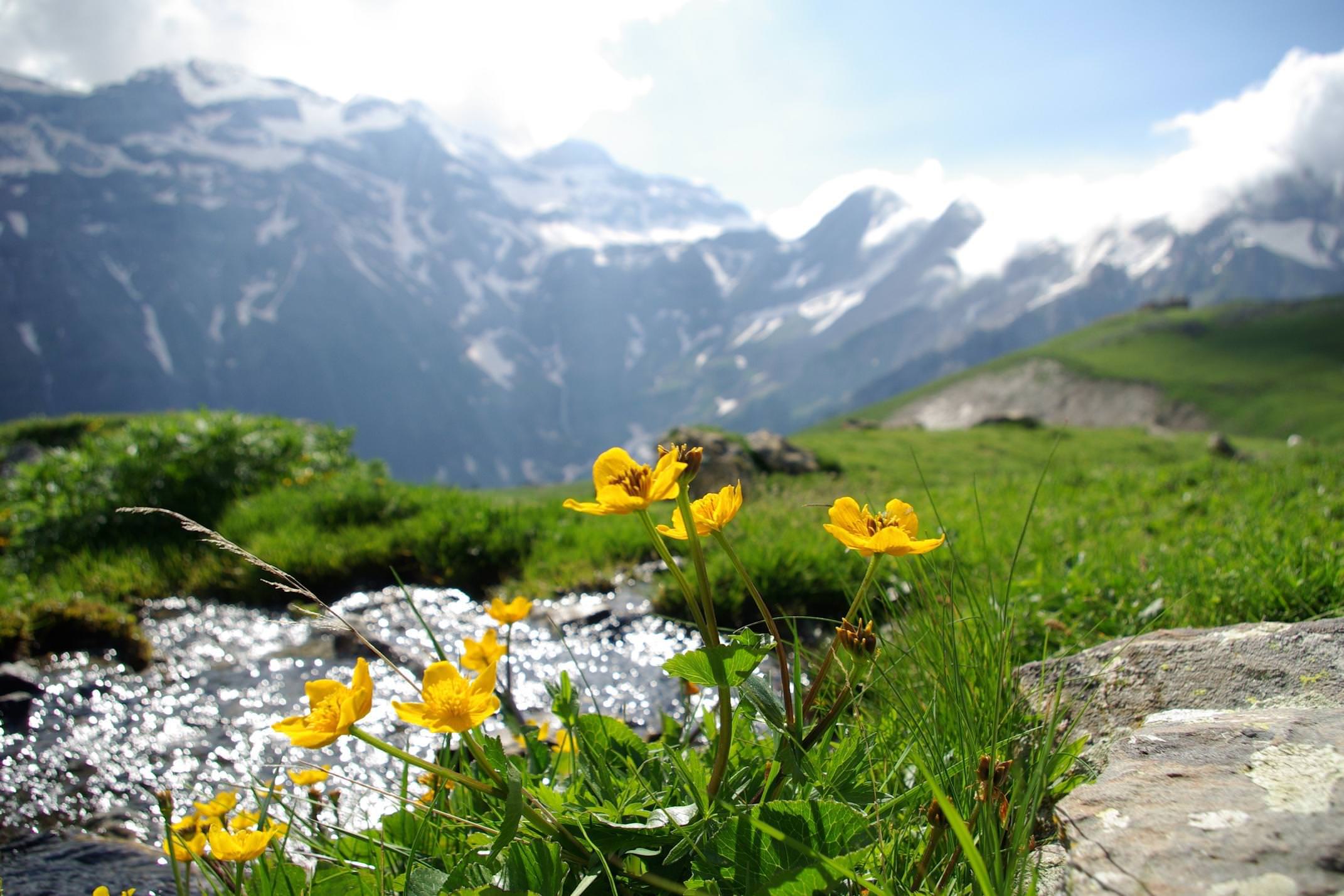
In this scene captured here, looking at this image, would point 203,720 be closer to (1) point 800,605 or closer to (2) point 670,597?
(2) point 670,597

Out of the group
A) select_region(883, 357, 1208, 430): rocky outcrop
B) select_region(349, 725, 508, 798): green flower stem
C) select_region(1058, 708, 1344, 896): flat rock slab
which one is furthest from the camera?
select_region(883, 357, 1208, 430): rocky outcrop

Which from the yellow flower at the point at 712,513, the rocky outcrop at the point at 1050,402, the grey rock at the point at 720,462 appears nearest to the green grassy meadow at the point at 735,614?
the yellow flower at the point at 712,513

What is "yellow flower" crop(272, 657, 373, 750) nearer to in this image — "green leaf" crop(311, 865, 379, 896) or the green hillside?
"green leaf" crop(311, 865, 379, 896)

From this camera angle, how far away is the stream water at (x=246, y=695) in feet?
13.3

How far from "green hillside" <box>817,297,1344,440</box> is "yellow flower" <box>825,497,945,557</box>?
4839 inches

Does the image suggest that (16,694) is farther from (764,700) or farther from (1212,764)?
(1212,764)

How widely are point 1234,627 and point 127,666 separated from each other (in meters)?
7.43

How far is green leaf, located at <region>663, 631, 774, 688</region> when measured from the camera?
61.8 inches

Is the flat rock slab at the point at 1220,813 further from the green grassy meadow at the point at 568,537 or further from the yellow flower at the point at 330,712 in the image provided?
the yellow flower at the point at 330,712

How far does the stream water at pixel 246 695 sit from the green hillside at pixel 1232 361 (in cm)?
11863

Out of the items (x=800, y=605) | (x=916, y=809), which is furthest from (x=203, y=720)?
(x=916, y=809)

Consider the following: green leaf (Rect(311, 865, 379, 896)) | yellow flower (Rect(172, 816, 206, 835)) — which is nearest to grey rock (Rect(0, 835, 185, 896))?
yellow flower (Rect(172, 816, 206, 835))

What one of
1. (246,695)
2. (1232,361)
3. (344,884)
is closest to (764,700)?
(344,884)

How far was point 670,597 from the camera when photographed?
6902 mm
